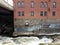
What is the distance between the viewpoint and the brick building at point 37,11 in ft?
189

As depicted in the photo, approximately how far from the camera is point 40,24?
186ft

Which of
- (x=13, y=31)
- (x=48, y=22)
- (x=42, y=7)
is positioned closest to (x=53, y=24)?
(x=48, y=22)

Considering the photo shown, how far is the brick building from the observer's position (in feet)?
189

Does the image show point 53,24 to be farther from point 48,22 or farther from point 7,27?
point 7,27

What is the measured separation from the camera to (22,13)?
5819cm

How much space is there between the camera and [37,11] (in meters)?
58.3

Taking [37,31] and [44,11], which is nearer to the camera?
[37,31]

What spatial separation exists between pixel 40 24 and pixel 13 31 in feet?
20.2

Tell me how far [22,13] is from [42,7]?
4739mm

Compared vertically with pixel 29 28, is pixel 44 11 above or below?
above

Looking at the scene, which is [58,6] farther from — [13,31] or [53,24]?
[13,31]

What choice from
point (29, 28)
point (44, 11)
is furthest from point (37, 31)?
point (44, 11)

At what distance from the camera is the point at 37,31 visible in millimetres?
54281

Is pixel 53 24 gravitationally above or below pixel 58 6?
below
